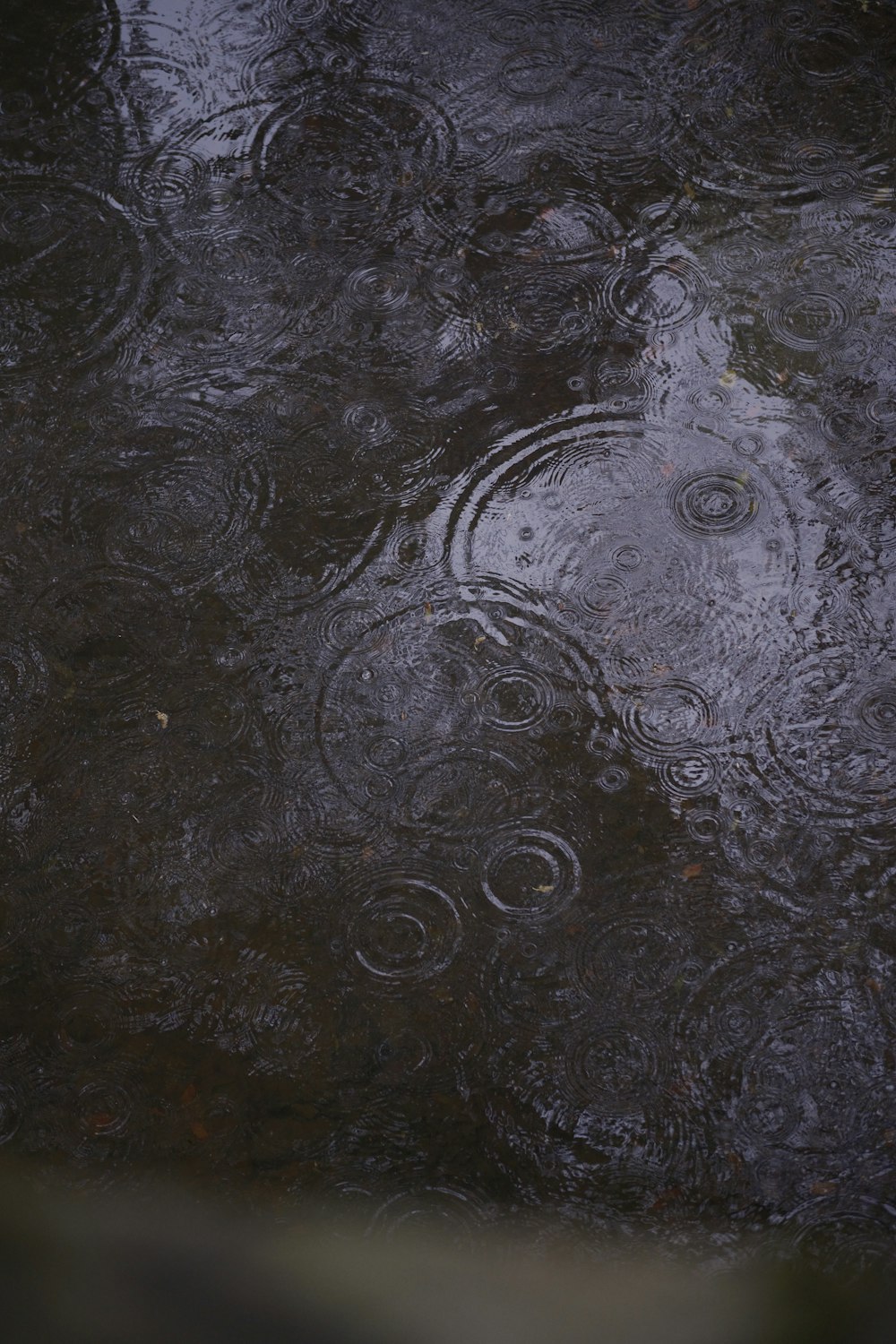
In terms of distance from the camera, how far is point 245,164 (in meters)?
2.97

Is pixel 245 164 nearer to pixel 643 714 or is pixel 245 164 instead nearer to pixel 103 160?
pixel 103 160

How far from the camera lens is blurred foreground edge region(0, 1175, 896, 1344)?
7.41ft

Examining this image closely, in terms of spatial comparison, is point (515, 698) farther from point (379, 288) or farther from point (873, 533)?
point (379, 288)

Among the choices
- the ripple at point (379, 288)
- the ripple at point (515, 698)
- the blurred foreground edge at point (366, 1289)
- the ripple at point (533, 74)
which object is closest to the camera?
the blurred foreground edge at point (366, 1289)

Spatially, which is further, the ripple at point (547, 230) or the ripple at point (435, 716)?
the ripple at point (547, 230)

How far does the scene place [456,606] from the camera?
269 cm

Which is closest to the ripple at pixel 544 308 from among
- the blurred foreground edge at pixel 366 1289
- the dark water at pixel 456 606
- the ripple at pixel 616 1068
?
the dark water at pixel 456 606

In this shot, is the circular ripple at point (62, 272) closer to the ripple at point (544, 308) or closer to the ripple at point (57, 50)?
the ripple at point (57, 50)

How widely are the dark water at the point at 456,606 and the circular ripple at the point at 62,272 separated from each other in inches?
0.4

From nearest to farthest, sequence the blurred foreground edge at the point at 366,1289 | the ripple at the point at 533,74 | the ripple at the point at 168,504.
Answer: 1. the blurred foreground edge at the point at 366,1289
2. the ripple at the point at 168,504
3. the ripple at the point at 533,74

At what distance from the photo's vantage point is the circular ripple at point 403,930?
8.16ft

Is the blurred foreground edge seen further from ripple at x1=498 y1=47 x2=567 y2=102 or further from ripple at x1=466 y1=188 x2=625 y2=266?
ripple at x1=498 y1=47 x2=567 y2=102

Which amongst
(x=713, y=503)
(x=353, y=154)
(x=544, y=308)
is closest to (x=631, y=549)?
(x=713, y=503)

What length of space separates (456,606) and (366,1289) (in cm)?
157
